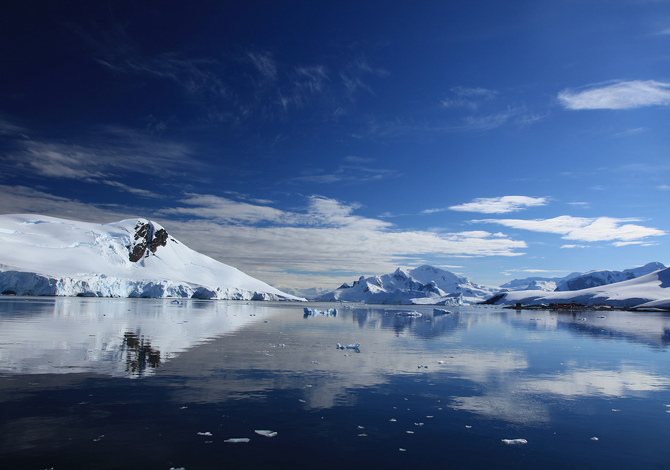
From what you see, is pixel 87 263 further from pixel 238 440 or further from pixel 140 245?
pixel 238 440

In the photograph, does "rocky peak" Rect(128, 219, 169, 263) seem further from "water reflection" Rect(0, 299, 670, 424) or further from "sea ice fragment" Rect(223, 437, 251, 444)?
"sea ice fragment" Rect(223, 437, 251, 444)

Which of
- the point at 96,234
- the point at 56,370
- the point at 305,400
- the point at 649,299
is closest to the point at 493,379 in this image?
the point at 305,400

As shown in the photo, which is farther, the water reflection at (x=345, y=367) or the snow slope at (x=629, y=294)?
the snow slope at (x=629, y=294)

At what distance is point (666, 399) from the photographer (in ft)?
41.7

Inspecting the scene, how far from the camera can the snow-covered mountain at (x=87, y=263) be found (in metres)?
114

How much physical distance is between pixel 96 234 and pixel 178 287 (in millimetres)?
41178

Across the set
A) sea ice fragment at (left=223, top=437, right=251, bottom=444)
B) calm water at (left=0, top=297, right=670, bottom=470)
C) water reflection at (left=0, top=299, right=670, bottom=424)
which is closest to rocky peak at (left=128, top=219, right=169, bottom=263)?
water reflection at (left=0, top=299, right=670, bottom=424)

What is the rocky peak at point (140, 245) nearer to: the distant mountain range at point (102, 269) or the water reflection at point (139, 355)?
Answer: the distant mountain range at point (102, 269)

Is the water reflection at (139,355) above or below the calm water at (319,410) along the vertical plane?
above

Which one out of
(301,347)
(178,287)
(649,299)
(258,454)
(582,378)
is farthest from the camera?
(178,287)

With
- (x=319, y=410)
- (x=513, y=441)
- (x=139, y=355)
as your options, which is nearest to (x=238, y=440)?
(x=319, y=410)

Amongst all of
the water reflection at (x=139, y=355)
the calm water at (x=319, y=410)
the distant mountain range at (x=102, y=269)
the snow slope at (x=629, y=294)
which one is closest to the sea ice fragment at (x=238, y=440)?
the calm water at (x=319, y=410)

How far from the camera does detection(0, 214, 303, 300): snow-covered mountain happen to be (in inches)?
4477

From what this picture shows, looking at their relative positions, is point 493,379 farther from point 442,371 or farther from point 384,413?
point 384,413
